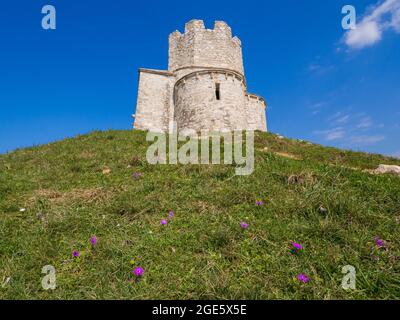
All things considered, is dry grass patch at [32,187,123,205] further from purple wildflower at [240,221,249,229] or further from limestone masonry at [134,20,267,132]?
limestone masonry at [134,20,267,132]

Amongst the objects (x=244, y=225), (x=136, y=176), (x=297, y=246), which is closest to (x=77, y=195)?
(x=136, y=176)

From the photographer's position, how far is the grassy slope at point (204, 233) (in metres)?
3.10

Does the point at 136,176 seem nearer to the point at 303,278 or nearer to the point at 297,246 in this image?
the point at 297,246

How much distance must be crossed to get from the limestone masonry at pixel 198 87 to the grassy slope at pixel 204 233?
12.4 m

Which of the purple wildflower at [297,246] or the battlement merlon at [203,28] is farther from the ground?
the battlement merlon at [203,28]

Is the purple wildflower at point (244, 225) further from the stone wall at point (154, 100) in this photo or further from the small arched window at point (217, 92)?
the stone wall at point (154, 100)

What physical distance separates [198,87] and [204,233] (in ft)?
55.0

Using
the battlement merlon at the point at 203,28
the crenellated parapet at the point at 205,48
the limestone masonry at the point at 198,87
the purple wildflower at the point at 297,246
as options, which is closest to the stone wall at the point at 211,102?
Answer: the limestone masonry at the point at 198,87

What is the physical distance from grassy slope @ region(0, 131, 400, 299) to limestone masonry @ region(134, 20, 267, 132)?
1242cm

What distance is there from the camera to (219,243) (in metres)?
3.87

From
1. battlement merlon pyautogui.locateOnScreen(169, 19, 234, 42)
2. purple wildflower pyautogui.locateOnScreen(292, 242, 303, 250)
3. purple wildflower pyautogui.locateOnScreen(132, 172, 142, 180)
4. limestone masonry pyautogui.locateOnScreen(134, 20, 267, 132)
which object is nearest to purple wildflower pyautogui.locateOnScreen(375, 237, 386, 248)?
purple wildflower pyautogui.locateOnScreen(292, 242, 303, 250)

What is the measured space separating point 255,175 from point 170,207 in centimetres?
249

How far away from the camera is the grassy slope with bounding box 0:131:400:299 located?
310cm
